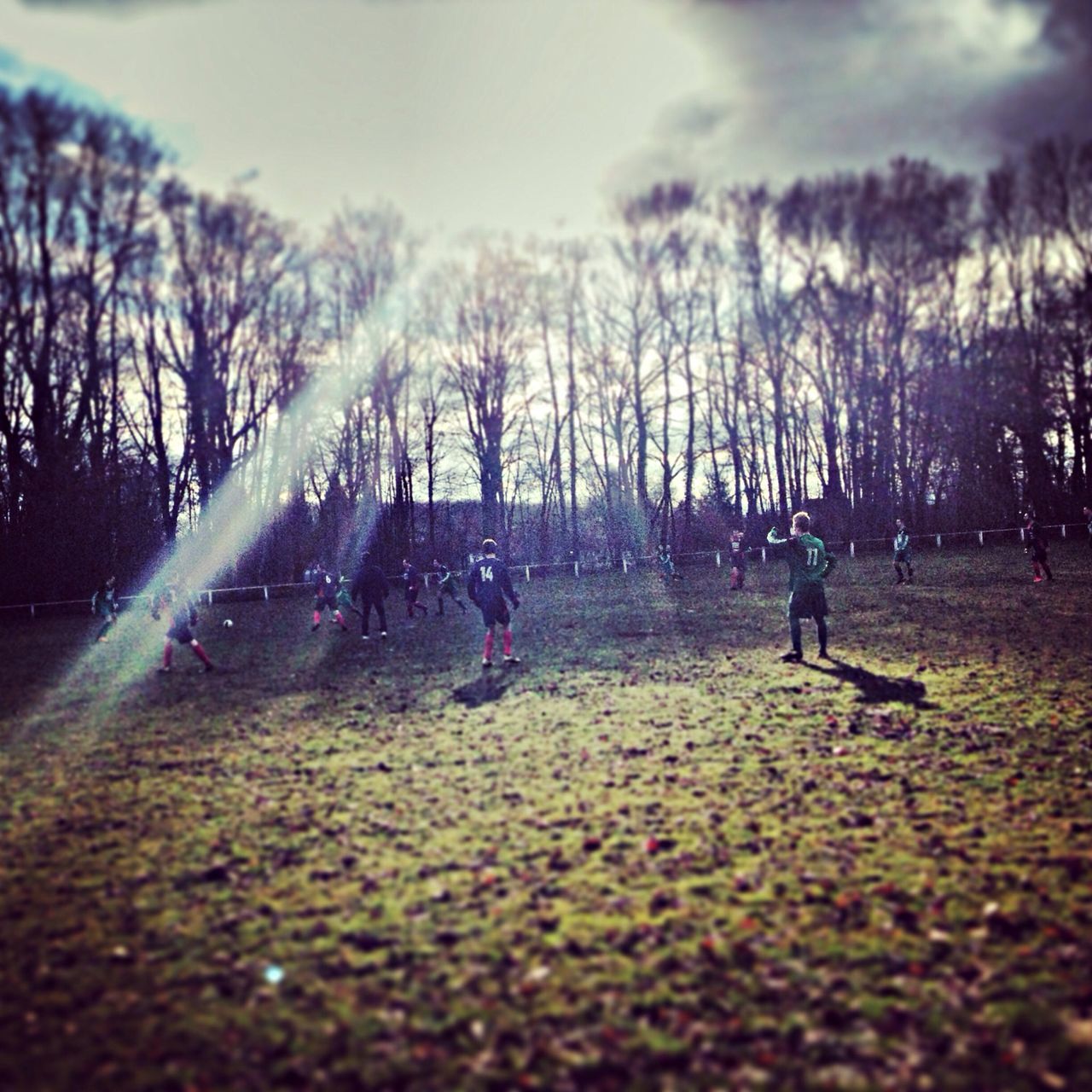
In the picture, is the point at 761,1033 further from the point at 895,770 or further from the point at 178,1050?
the point at 895,770

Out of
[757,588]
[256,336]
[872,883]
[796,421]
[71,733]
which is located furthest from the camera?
[796,421]

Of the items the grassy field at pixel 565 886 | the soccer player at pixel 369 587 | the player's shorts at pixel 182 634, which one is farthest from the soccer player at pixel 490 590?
the player's shorts at pixel 182 634

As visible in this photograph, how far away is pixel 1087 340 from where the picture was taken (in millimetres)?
35188

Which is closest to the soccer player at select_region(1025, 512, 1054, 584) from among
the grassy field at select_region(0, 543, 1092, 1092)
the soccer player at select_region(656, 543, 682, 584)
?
the grassy field at select_region(0, 543, 1092, 1092)

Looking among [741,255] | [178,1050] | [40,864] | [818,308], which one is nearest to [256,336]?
[741,255]

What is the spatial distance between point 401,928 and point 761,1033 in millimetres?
2208

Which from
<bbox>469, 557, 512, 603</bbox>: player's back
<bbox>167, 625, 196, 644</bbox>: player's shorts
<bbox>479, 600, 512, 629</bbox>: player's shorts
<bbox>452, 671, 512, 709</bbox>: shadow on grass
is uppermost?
<bbox>469, 557, 512, 603</bbox>: player's back

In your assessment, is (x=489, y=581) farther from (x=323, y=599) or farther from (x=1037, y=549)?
(x=1037, y=549)

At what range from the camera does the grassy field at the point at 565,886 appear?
12.2 feet

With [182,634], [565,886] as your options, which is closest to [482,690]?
[182,634]

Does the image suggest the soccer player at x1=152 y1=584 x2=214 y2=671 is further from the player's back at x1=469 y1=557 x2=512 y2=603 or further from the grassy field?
the player's back at x1=469 y1=557 x2=512 y2=603

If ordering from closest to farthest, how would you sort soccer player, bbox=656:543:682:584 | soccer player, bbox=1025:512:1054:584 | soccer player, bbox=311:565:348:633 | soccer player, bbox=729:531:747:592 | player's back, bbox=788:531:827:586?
player's back, bbox=788:531:827:586 → soccer player, bbox=311:565:348:633 → soccer player, bbox=1025:512:1054:584 → soccer player, bbox=729:531:747:592 → soccer player, bbox=656:543:682:584

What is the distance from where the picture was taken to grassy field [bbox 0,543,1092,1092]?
146 inches

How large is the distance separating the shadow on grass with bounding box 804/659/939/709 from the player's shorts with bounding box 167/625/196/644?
35.6ft
